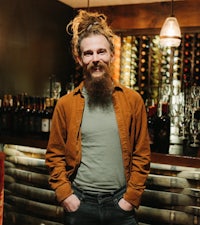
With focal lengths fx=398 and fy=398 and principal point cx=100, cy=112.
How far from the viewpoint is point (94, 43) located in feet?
6.16

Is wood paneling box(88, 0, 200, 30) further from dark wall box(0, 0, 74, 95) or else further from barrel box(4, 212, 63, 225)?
barrel box(4, 212, 63, 225)

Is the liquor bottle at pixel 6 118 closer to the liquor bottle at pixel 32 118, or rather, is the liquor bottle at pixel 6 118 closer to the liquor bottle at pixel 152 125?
the liquor bottle at pixel 32 118

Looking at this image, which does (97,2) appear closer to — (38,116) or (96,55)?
(38,116)

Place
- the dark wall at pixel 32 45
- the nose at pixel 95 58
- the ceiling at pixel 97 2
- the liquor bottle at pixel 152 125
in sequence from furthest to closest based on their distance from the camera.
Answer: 1. the ceiling at pixel 97 2
2. the dark wall at pixel 32 45
3. the liquor bottle at pixel 152 125
4. the nose at pixel 95 58

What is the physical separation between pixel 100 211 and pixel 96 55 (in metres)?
0.74

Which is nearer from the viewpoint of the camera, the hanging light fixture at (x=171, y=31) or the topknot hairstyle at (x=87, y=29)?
the topknot hairstyle at (x=87, y=29)

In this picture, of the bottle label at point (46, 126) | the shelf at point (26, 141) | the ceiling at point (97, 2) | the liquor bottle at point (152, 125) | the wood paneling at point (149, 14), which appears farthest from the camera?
the ceiling at point (97, 2)

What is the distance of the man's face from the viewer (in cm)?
187

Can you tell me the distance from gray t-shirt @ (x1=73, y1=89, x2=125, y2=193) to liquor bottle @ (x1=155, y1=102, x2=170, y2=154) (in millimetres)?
830

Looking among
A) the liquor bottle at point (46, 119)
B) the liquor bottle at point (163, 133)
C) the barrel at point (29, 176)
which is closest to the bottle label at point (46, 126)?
the liquor bottle at point (46, 119)

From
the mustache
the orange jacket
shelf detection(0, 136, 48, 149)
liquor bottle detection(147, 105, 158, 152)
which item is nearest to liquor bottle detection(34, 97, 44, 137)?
shelf detection(0, 136, 48, 149)

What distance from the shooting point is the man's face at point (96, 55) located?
1.87 metres

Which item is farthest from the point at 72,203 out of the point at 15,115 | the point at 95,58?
the point at 15,115

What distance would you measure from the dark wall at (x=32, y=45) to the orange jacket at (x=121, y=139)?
2.17 meters
